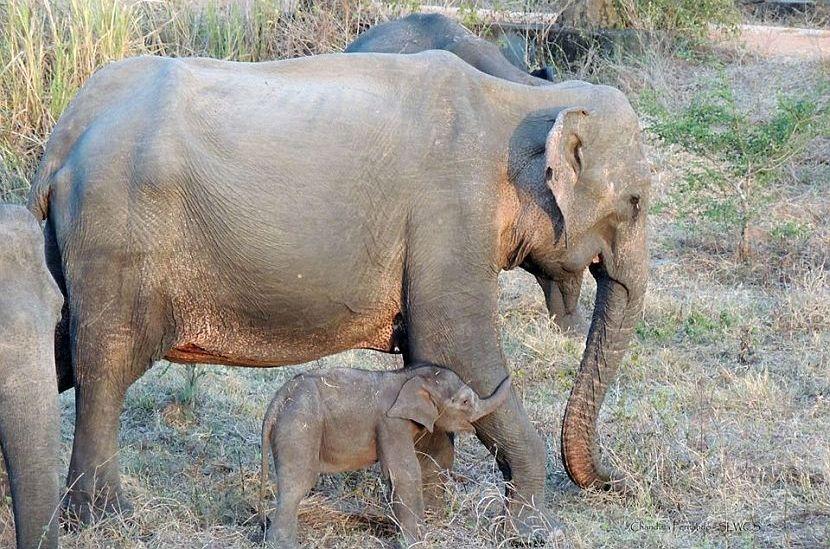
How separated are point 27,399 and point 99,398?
1043mm

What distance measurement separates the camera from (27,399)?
4207mm

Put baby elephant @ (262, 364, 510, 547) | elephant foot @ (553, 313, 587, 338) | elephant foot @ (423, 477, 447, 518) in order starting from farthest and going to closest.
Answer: elephant foot @ (553, 313, 587, 338), elephant foot @ (423, 477, 447, 518), baby elephant @ (262, 364, 510, 547)

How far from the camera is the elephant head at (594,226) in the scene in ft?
17.8

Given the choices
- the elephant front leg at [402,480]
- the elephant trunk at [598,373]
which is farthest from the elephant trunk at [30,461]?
the elephant trunk at [598,373]

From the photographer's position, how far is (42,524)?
4141mm

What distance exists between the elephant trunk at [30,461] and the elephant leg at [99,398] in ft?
3.15

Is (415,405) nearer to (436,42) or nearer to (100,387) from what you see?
(100,387)

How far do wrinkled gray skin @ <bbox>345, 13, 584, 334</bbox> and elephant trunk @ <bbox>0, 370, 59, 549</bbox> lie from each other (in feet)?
13.9

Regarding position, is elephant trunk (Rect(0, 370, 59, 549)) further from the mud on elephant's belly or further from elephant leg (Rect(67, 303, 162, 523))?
the mud on elephant's belly

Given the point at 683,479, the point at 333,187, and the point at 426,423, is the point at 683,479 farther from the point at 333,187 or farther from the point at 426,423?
the point at 333,187

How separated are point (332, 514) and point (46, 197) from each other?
1646 millimetres

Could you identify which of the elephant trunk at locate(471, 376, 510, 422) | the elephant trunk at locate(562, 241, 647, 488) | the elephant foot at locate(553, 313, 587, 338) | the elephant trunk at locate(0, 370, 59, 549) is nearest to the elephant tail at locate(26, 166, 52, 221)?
the elephant trunk at locate(0, 370, 59, 549)

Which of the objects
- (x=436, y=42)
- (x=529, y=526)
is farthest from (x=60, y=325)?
(x=436, y=42)

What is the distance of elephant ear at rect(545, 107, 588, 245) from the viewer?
5312 mm
